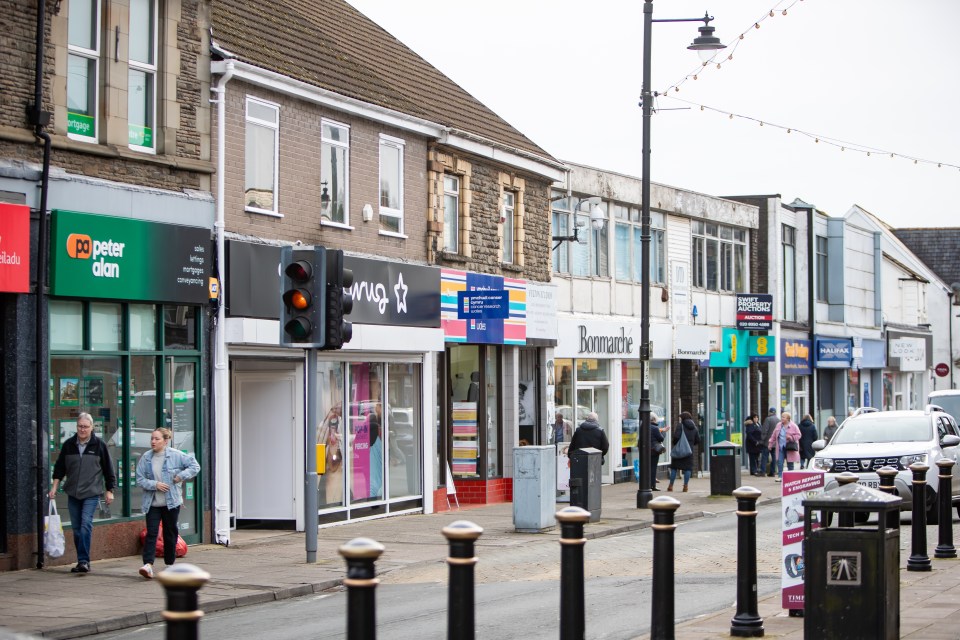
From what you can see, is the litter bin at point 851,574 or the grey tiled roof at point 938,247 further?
the grey tiled roof at point 938,247

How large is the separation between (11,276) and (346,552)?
10.7 meters

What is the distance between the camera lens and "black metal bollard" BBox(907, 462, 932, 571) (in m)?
14.5

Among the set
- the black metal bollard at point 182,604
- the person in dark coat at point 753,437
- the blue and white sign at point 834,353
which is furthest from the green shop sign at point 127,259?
the blue and white sign at point 834,353

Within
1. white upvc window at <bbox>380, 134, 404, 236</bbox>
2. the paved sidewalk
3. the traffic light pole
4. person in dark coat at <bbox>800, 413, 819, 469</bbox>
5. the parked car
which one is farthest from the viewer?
person in dark coat at <bbox>800, 413, 819, 469</bbox>

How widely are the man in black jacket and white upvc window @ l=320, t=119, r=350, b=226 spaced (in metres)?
7.26

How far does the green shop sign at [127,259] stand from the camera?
658 inches

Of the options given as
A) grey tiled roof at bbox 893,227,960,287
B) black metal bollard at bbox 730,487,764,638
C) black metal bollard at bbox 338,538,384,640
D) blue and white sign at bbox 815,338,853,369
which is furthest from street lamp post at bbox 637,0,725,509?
grey tiled roof at bbox 893,227,960,287

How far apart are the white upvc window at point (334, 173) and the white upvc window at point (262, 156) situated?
129cm

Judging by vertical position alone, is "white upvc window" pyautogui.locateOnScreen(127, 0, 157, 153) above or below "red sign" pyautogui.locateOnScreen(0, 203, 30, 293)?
above

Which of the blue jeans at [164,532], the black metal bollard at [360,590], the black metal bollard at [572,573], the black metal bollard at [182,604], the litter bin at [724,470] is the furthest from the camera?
the litter bin at [724,470]

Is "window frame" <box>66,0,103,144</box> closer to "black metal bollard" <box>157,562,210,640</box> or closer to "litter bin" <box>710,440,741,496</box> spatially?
"black metal bollard" <box>157,562,210,640</box>

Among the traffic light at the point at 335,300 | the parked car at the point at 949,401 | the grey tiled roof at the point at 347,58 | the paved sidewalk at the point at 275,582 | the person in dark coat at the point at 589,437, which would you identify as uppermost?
the grey tiled roof at the point at 347,58

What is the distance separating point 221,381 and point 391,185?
250 inches

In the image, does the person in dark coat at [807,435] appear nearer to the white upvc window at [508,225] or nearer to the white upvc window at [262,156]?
the white upvc window at [508,225]
